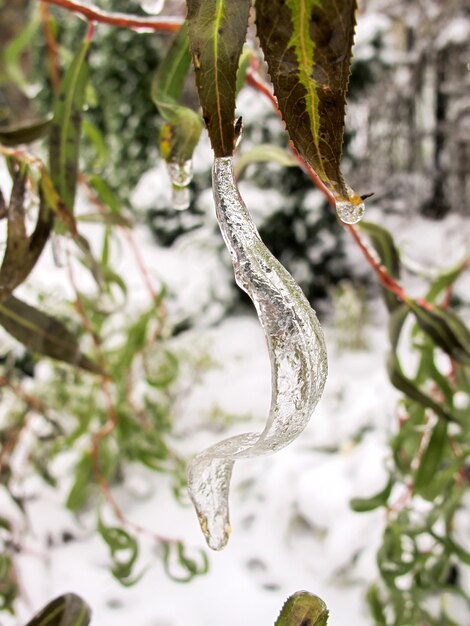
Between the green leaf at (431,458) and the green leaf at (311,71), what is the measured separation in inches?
19.5

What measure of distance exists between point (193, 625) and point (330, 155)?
0.99 m

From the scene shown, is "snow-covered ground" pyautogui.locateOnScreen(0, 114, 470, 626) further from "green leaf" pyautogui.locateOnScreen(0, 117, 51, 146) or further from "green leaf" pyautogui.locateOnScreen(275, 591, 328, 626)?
"green leaf" pyautogui.locateOnScreen(275, 591, 328, 626)

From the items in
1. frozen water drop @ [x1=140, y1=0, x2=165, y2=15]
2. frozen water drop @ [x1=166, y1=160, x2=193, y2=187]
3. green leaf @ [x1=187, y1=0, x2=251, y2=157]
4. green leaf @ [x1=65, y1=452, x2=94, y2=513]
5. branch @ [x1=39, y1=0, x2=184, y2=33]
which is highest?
frozen water drop @ [x1=140, y1=0, x2=165, y2=15]

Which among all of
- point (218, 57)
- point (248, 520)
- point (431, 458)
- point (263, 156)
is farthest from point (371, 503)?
point (248, 520)

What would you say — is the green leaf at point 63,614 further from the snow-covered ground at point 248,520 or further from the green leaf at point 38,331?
the snow-covered ground at point 248,520

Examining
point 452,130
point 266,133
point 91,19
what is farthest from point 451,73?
point 91,19

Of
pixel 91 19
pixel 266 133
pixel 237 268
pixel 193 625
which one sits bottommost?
pixel 193 625

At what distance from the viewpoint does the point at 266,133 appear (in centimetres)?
315

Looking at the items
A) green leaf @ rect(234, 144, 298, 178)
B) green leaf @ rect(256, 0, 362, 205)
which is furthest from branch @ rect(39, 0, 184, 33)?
green leaf @ rect(256, 0, 362, 205)

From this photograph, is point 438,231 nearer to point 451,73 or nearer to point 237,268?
point 451,73

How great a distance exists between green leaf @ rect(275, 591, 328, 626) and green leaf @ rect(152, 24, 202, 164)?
0.20m

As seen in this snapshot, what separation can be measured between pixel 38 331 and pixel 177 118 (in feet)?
0.64

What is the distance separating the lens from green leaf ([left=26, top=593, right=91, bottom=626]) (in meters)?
0.35

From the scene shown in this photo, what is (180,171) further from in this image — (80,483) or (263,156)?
(80,483)
